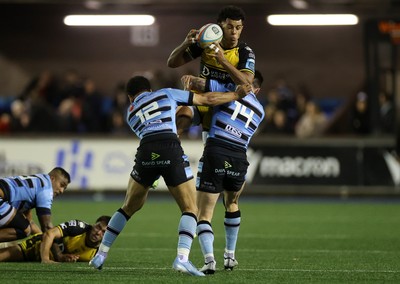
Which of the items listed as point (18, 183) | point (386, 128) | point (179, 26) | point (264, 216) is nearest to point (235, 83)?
point (18, 183)

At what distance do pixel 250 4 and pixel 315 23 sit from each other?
5.89 feet

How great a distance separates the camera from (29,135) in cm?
2175

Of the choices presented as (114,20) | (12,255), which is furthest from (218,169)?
(114,20)

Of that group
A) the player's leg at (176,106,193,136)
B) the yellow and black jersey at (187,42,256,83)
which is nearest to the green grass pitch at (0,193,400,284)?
the player's leg at (176,106,193,136)

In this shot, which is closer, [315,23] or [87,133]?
[87,133]

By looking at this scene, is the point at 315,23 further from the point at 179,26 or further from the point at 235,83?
the point at 235,83

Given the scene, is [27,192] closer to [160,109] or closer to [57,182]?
[57,182]

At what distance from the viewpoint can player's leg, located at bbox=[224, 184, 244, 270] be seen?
32.3 feet

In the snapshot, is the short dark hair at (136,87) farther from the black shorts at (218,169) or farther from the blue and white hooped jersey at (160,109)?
the black shorts at (218,169)

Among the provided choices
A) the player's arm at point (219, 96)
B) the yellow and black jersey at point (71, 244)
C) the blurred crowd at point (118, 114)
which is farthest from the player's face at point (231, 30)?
the blurred crowd at point (118, 114)

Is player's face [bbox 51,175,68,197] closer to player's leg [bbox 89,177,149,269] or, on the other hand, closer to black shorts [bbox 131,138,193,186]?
player's leg [bbox 89,177,149,269]

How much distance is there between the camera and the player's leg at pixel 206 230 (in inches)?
364

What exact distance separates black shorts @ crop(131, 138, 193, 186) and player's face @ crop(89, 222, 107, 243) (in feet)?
5.68

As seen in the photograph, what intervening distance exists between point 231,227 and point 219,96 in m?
1.34
